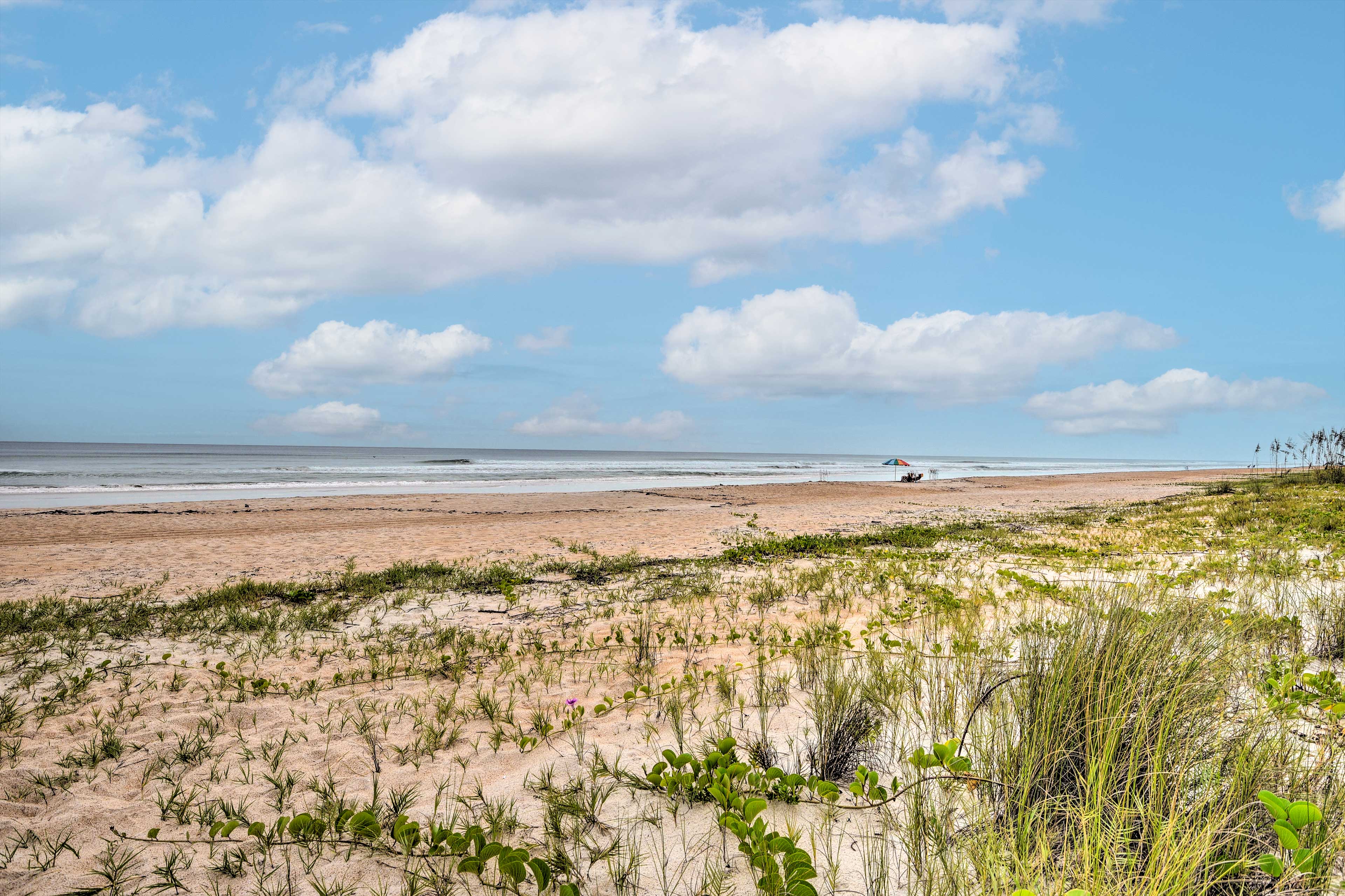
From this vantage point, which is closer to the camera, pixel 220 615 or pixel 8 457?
pixel 220 615

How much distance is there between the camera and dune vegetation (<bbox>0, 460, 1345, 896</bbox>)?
8.18ft

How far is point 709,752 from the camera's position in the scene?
11.0 ft

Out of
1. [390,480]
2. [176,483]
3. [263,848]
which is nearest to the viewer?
[263,848]

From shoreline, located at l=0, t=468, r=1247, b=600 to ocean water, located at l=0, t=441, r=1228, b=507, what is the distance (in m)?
5.13

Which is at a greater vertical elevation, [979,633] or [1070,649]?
[1070,649]

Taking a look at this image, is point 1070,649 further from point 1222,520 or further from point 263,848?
point 1222,520

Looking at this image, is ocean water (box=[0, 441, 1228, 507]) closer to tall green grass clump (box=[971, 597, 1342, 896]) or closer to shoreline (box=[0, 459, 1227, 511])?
shoreline (box=[0, 459, 1227, 511])

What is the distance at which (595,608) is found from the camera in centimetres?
780

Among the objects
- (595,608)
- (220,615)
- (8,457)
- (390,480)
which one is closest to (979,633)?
(595,608)

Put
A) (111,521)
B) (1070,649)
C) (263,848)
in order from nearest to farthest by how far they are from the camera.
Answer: (263,848), (1070,649), (111,521)

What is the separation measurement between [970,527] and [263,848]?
15.2 m

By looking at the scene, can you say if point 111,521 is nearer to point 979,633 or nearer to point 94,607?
point 94,607

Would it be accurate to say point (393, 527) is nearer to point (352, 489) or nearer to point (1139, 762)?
point (352, 489)

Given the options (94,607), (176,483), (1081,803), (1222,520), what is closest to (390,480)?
(176,483)
